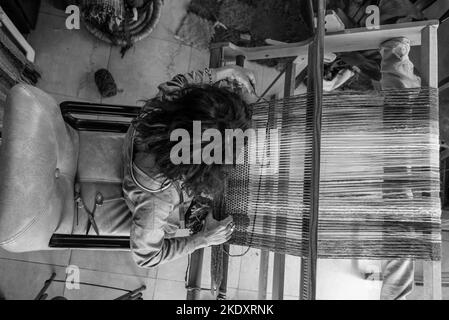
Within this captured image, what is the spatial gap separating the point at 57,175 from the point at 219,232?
60 cm

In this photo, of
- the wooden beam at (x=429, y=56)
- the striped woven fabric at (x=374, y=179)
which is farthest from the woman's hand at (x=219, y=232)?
the wooden beam at (x=429, y=56)

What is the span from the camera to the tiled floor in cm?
203

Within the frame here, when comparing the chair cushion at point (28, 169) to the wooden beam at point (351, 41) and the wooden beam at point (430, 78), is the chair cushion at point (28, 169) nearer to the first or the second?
the wooden beam at point (351, 41)

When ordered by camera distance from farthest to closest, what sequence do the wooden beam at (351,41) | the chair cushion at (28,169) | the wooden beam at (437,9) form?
the wooden beam at (437,9)
the wooden beam at (351,41)
the chair cushion at (28,169)

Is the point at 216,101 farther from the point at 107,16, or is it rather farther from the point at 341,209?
the point at 107,16

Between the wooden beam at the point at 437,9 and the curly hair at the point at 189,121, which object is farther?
the wooden beam at the point at 437,9

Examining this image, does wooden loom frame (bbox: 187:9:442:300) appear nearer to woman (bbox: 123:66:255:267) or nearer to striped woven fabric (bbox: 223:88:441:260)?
striped woven fabric (bbox: 223:88:441:260)

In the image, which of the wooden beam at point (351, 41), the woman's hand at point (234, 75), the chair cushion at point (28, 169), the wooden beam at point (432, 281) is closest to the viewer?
the chair cushion at point (28, 169)

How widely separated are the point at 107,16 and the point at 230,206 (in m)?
1.46

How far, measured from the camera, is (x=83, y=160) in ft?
4.38

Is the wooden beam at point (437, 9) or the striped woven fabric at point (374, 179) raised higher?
the wooden beam at point (437, 9)

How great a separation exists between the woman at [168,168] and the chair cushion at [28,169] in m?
0.24

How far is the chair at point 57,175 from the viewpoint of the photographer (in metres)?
0.95

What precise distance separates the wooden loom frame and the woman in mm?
218
